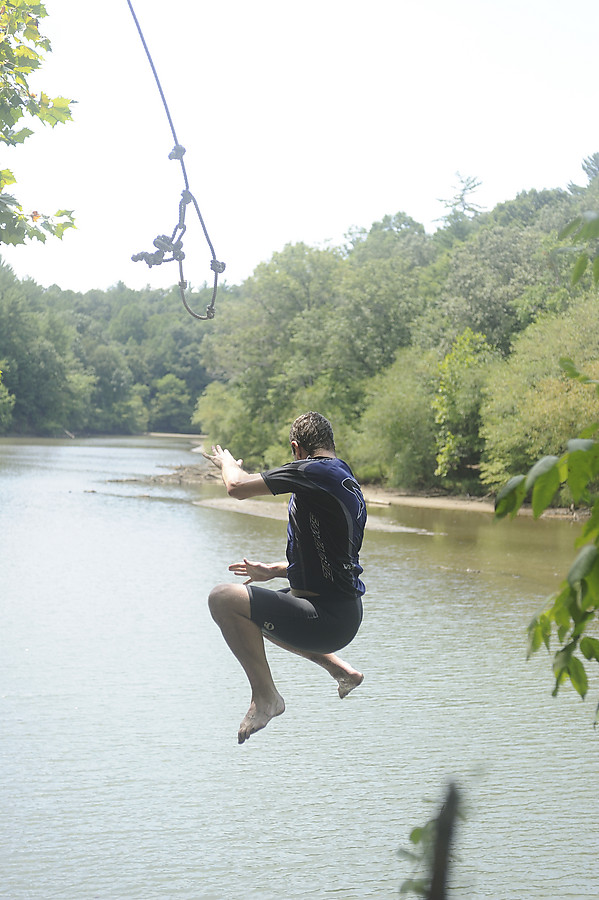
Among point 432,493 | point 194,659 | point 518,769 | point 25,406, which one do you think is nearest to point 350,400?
point 432,493

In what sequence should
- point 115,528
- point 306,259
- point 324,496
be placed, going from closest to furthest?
point 324,496 → point 115,528 → point 306,259

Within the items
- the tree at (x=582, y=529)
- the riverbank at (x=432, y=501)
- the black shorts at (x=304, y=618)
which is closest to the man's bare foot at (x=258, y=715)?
the black shorts at (x=304, y=618)

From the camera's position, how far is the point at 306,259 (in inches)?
2414

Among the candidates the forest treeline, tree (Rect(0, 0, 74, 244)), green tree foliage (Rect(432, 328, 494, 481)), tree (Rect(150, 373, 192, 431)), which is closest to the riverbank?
the forest treeline

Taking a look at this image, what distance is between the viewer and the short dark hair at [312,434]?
5.51 metres

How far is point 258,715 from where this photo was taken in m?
5.66

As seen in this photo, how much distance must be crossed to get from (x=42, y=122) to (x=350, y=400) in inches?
1794

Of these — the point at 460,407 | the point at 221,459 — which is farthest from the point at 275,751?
the point at 460,407

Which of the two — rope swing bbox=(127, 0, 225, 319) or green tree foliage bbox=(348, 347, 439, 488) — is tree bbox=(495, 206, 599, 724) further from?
green tree foliage bbox=(348, 347, 439, 488)

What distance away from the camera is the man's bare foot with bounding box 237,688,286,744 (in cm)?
563

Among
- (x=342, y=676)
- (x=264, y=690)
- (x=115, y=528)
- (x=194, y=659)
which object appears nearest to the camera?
(x=264, y=690)

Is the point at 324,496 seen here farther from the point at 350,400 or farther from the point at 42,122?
the point at 350,400

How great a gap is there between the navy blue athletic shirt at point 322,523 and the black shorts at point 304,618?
82 mm

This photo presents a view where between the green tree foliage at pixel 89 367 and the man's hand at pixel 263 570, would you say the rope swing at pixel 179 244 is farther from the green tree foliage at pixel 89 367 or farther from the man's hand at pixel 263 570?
the green tree foliage at pixel 89 367
